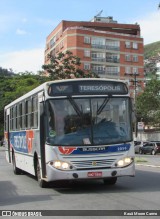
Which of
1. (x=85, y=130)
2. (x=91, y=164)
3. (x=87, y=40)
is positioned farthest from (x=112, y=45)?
(x=91, y=164)

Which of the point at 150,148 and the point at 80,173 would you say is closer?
the point at 80,173

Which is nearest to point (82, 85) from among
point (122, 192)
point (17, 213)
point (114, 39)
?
point (122, 192)

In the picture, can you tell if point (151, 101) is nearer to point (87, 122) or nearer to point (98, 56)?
point (98, 56)

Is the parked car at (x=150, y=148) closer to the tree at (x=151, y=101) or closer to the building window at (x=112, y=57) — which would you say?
the tree at (x=151, y=101)

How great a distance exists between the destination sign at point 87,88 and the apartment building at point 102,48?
7895cm

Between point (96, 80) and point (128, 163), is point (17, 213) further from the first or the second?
point (96, 80)

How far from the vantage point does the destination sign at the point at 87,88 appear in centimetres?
1302

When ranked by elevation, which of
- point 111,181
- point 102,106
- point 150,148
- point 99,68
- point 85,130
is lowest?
point 150,148

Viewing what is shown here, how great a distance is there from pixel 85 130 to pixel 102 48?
279ft

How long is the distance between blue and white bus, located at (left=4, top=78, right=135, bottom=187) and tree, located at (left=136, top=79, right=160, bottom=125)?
46.7m

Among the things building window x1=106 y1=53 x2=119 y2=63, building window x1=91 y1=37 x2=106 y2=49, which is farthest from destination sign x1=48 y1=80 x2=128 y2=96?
building window x1=106 y1=53 x2=119 y2=63

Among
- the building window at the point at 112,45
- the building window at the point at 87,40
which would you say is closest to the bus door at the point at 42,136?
→ the building window at the point at 87,40

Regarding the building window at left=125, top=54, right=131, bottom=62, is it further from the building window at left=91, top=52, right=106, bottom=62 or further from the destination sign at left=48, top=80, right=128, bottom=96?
the destination sign at left=48, top=80, right=128, bottom=96

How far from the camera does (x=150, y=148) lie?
5306 cm
